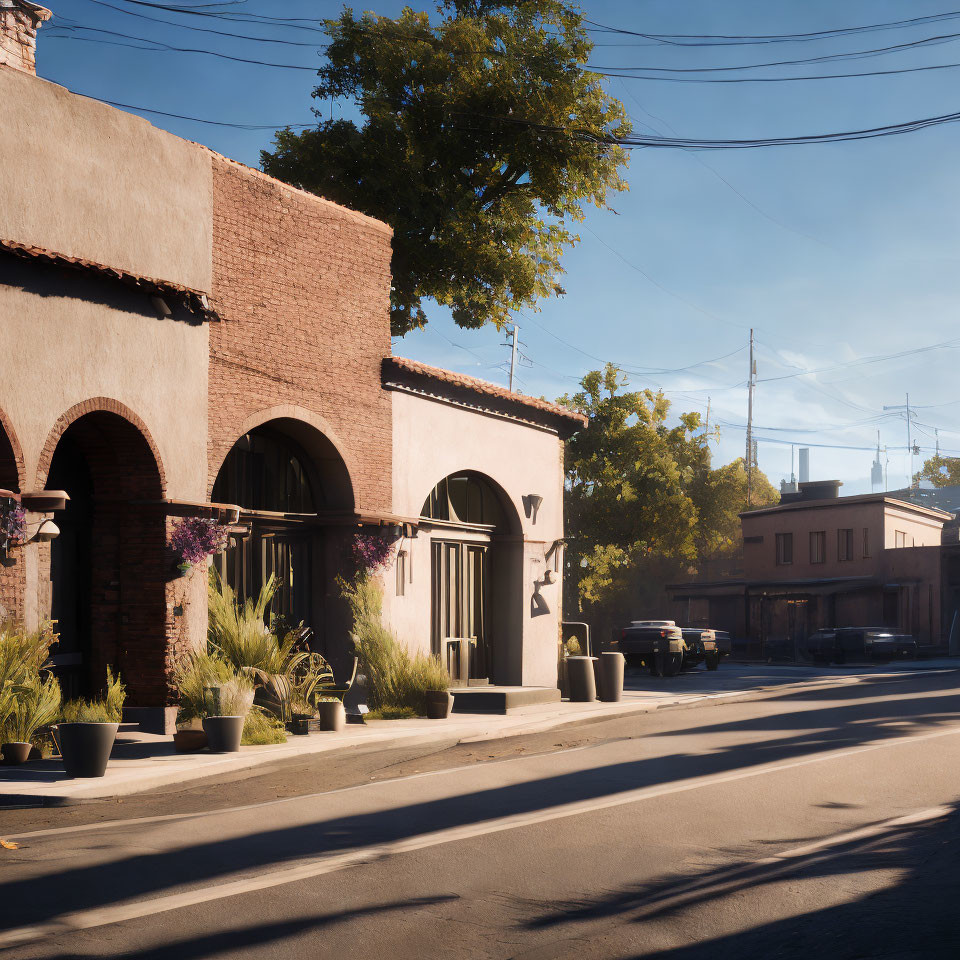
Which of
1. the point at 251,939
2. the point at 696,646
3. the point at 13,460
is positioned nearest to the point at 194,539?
the point at 13,460

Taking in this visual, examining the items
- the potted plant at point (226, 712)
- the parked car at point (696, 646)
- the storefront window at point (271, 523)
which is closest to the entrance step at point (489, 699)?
the storefront window at point (271, 523)

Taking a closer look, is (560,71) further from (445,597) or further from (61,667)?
(61,667)

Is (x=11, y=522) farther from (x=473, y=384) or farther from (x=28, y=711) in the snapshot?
(x=473, y=384)

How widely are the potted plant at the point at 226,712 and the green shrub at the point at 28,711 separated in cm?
164

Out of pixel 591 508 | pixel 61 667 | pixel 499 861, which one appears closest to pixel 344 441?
pixel 61 667

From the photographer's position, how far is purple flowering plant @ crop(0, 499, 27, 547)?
1220 centimetres

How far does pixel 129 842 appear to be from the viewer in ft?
26.6

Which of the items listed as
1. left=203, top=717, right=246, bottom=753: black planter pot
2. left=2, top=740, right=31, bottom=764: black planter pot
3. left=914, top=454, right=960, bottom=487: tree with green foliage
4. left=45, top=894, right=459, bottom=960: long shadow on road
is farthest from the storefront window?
left=914, top=454, right=960, bottom=487: tree with green foliage

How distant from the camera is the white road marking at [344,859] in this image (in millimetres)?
5891

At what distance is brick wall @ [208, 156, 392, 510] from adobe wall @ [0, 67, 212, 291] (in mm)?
486

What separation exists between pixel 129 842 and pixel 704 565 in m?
59.1

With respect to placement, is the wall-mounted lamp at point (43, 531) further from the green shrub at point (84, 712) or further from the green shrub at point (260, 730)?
the green shrub at point (260, 730)

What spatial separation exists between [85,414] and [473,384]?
7852mm

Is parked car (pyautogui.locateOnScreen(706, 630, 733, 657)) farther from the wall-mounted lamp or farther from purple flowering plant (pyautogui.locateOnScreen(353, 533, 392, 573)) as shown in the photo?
the wall-mounted lamp
